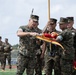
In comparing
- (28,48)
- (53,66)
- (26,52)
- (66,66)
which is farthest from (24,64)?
(53,66)

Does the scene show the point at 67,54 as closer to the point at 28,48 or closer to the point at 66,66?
the point at 66,66

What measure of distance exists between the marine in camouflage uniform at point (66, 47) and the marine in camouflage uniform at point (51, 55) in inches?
17.4

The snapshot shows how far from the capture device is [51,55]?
11.3 meters

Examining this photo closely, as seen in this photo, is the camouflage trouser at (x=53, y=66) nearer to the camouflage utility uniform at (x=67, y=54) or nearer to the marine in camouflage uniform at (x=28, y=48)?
the camouflage utility uniform at (x=67, y=54)

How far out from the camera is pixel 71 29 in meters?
10.7

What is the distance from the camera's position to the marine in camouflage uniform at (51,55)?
37.0 ft

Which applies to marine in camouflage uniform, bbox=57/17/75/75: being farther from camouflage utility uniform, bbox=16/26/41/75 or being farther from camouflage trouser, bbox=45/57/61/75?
camouflage utility uniform, bbox=16/26/41/75

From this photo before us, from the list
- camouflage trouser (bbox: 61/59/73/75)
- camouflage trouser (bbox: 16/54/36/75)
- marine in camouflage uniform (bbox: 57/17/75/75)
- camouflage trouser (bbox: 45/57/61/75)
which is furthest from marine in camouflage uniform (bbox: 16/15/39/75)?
camouflage trouser (bbox: 45/57/61/75)

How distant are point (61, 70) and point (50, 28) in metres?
1.17

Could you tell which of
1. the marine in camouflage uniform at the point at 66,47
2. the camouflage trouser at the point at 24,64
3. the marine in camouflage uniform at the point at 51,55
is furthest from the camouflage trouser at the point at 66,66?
the camouflage trouser at the point at 24,64

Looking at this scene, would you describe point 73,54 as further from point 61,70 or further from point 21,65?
point 21,65

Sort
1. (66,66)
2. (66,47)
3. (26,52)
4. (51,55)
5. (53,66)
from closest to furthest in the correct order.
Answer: (26,52) < (66,47) < (66,66) < (51,55) < (53,66)

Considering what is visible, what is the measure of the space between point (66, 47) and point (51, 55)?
2.88 ft

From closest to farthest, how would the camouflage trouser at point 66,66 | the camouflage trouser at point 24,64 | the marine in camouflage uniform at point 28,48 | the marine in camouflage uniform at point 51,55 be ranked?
the marine in camouflage uniform at point 28,48 < the camouflage trouser at point 24,64 < the camouflage trouser at point 66,66 < the marine in camouflage uniform at point 51,55
